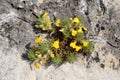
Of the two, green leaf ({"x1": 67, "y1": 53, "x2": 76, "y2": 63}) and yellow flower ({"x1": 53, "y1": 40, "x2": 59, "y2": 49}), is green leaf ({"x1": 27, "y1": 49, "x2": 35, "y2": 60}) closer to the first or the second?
→ yellow flower ({"x1": 53, "y1": 40, "x2": 59, "y2": 49})

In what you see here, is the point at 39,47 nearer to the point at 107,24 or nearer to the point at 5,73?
the point at 5,73

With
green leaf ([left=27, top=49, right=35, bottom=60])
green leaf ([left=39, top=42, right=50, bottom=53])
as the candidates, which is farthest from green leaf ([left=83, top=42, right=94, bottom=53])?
green leaf ([left=27, top=49, right=35, bottom=60])

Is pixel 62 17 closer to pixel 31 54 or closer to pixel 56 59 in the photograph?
pixel 56 59

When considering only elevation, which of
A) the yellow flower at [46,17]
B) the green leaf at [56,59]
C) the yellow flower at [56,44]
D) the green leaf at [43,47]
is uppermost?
the yellow flower at [46,17]

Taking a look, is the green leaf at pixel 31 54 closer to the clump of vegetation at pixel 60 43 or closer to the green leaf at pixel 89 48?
the clump of vegetation at pixel 60 43

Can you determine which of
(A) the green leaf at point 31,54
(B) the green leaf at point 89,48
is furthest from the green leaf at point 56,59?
(B) the green leaf at point 89,48

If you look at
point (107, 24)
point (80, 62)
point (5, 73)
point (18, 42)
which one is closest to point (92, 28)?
point (107, 24)
